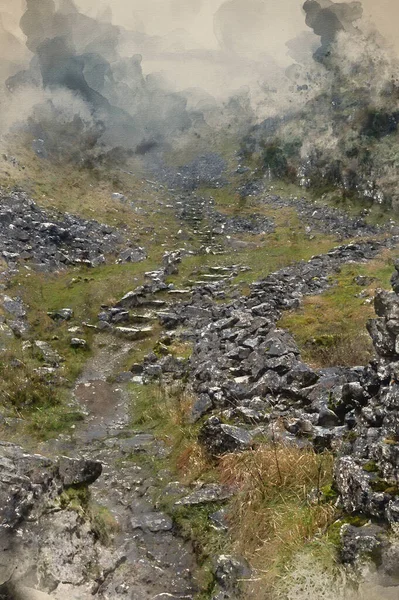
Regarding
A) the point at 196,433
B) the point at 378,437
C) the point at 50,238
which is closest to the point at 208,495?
the point at 196,433

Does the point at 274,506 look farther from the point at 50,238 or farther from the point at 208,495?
the point at 50,238

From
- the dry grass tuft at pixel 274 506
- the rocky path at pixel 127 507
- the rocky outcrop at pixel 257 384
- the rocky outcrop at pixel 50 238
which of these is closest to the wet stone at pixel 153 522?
the rocky path at pixel 127 507

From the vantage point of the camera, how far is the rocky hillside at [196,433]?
238 inches

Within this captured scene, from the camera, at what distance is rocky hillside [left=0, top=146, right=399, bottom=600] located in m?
6.05

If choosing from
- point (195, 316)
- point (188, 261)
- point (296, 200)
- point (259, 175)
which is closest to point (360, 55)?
point (259, 175)

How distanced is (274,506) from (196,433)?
12.2 feet

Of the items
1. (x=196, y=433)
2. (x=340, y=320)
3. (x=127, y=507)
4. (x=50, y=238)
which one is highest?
(x=50, y=238)

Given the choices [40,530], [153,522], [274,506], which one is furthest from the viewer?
[153,522]

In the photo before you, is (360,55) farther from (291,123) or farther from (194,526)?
(194,526)

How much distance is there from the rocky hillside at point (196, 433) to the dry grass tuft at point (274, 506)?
28 millimetres

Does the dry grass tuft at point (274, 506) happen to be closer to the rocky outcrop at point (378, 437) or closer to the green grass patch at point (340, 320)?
the rocky outcrop at point (378, 437)

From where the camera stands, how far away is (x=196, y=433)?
10508mm

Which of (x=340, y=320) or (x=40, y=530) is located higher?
(x=40, y=530)

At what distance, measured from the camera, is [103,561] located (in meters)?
6.75
